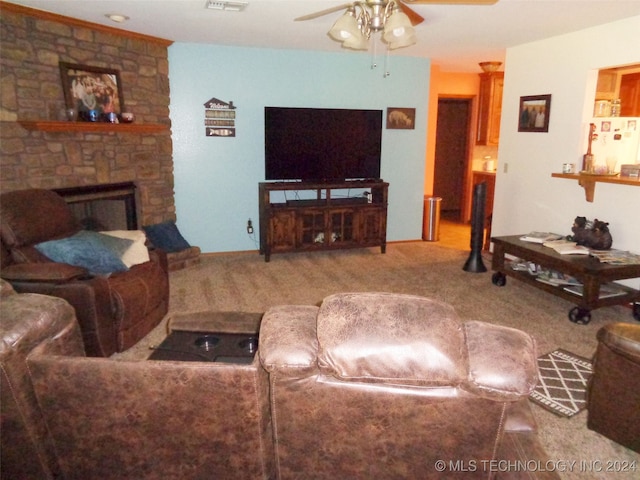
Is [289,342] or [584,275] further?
[584,275]

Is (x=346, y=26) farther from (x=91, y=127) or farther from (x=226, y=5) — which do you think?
(x=91, y=127)

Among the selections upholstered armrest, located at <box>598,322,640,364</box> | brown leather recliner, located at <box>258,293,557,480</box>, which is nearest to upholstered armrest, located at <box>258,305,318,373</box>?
brown leather recliner, located at <box>258,293,557,480</box>

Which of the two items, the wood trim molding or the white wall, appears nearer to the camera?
the wood trim molding

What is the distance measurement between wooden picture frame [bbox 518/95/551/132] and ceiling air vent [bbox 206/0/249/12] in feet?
10.0

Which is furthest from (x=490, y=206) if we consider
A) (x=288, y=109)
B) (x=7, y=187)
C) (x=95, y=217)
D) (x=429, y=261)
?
(x=7, y=187)

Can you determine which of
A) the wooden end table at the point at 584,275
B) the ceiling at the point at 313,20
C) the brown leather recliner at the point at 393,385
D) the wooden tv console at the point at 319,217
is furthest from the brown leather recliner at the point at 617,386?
the wooden tv console at the point at 319,217

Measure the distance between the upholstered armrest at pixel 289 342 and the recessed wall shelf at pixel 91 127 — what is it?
345 cm

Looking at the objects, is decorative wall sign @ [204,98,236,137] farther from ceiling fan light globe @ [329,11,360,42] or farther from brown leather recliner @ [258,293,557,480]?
brown leather recliner @ [258,293,557,480]

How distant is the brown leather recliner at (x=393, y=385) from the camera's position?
106 centimetres

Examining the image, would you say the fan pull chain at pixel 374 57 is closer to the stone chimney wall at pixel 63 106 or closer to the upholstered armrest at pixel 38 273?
the stone chimney wall at pixel 63 106

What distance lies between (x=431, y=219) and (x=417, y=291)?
2177mm

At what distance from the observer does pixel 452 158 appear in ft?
25.7

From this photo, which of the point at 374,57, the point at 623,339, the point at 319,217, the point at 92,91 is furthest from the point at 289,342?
the point at 374,57

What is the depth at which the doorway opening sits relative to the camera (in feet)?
23.9
